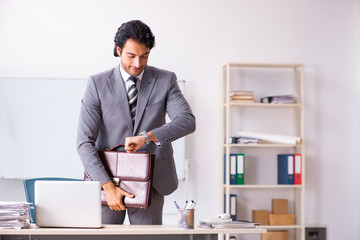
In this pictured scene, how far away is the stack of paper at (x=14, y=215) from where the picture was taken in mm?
2314

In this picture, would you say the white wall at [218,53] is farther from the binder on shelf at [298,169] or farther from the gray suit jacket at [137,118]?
the gray suit jacket at [137,118]

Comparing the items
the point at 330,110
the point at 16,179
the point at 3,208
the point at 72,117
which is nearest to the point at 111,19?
the point at 72,117

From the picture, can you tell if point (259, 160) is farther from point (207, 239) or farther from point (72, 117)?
point (207, 239)

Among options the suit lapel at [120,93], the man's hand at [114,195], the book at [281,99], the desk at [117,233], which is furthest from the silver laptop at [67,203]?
the book at [281,99]

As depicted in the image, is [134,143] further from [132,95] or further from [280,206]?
[280,206]

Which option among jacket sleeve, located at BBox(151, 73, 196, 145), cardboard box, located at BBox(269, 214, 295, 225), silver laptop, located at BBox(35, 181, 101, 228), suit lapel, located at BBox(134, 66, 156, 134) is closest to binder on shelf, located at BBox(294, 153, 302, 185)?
cardboard box, located at BBox(269, 214, 295, 225)

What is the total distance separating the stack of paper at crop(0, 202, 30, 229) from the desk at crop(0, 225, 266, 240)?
1.5 inches

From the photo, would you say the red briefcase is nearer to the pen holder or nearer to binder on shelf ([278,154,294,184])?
the pen holder

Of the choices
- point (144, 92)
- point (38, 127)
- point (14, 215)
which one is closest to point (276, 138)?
point (38, 127)

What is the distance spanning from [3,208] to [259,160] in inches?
126

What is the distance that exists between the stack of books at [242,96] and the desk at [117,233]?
2.61 metres

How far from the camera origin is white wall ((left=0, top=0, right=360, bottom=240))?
498 cm

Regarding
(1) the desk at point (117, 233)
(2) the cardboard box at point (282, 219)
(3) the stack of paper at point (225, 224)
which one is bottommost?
(2) the cardboard box at point (282, 219)

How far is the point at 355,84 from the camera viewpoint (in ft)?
17.7
